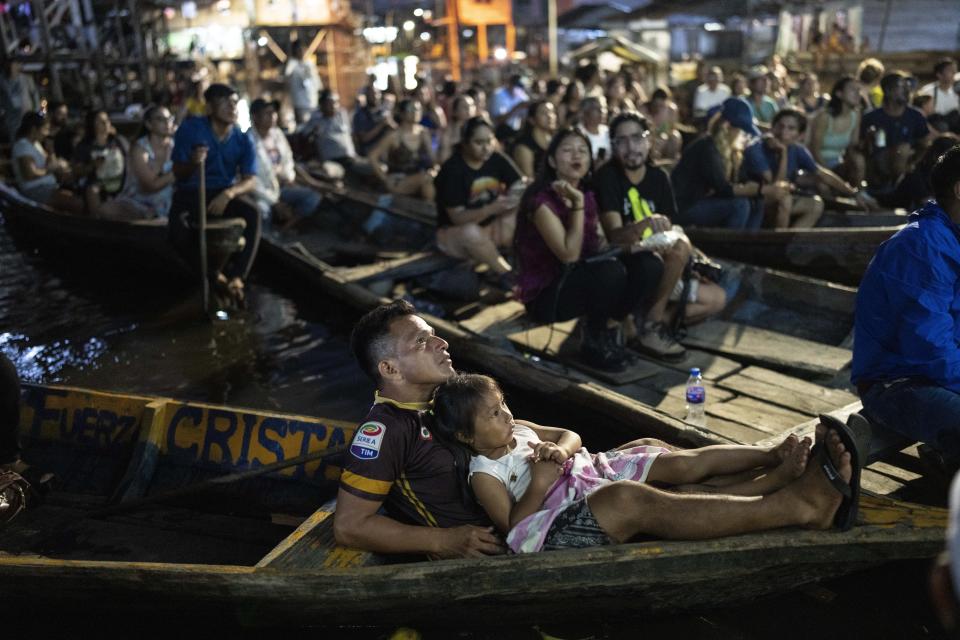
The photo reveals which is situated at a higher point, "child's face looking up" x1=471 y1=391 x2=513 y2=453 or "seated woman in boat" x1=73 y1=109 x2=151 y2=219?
"seated woman in boat" x1=73 y1=109 x2=151 y2=219

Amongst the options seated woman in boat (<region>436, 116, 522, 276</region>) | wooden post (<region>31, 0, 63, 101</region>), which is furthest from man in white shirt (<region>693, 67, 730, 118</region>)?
wooden post (<region>31, 0, 63, 101</region>)

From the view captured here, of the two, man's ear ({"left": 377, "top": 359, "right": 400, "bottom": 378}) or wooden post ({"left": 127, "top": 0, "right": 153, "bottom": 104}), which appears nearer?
man's ear ({"left": 377, "top": 359, "right": 400, "bottom": 378})

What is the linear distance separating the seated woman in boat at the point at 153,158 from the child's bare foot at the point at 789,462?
6988 mm

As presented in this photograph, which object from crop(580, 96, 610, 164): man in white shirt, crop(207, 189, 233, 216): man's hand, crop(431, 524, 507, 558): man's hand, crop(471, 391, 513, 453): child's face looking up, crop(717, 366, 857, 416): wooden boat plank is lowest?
crop(717, 366, 857, 416): wooden boat plank

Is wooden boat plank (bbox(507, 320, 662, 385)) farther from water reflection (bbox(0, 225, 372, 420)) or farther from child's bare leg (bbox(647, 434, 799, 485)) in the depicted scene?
child's bare leg (bbox(647, 434, 799, 485))

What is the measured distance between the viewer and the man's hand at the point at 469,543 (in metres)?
3.15

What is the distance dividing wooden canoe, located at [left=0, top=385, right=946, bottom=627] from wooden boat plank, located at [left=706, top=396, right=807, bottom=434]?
1.33 m

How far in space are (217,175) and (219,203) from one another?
0.86 feet

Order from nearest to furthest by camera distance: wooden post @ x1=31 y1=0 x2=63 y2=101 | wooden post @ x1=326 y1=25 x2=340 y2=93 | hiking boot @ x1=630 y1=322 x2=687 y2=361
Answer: hiking boot @ x1=630 y1=322 x2=687 y2=361
wooden post @ x1=31 y1=0 x2=63 y2=101
wooden post @ x1=326 y1=25 x2=340 y2=93

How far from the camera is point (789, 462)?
3.15m

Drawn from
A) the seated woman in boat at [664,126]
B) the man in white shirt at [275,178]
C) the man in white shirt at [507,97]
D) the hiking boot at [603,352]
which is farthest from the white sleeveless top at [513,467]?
the man in white shirt at [507,97]

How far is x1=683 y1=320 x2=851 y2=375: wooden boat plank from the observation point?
539 cm

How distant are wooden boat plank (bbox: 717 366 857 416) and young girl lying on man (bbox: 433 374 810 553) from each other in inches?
64.2

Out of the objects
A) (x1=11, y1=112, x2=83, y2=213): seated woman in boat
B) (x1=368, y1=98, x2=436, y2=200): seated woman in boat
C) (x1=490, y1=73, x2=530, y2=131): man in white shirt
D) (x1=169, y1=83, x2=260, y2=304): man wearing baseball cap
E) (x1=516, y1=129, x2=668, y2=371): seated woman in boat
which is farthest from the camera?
(x1=490, y1=73, x2=530, y2=131): man in white shirt
